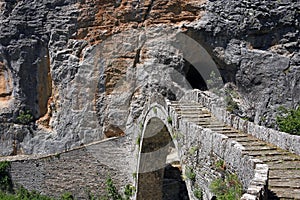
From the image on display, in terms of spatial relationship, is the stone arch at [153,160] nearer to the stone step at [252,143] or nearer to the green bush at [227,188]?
the stone step at [252,143]

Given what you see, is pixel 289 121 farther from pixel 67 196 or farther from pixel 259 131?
pixel 67 196

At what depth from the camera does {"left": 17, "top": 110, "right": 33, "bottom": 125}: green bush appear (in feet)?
63.6

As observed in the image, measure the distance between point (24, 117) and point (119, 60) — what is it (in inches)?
203

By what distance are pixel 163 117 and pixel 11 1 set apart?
11.8m

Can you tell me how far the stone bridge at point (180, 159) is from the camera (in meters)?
5.27

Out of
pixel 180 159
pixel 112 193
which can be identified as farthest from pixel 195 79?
pixel 180 159

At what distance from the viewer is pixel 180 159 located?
899 cm

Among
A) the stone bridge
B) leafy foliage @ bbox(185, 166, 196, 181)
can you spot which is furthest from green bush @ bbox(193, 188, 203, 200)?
leafy foliage @ bbox(185, 166, 196, 181)

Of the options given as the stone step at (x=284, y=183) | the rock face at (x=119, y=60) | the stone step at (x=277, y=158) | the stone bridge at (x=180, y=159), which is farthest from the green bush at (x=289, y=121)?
the stone step at (x=284, y=183)

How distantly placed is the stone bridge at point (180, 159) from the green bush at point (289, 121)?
9.21 ft

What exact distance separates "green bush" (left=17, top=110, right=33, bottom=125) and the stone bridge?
2.82 metres

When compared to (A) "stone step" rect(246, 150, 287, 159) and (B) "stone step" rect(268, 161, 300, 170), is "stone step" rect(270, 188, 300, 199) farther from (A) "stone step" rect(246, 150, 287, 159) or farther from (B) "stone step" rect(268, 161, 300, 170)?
(A) "stone step" rect(246, 150, 287, 159)

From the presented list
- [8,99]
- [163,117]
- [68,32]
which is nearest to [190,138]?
[163,117]

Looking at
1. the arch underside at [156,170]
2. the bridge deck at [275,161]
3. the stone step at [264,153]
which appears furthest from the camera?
the arch underside at [156,170]
